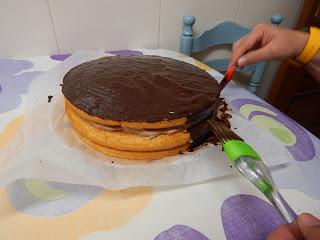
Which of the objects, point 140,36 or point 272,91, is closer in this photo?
point 140,36

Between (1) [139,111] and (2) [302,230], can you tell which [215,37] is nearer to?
(1) [139,111]

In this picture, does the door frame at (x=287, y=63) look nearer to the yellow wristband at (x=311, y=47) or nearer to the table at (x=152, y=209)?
the yellow wristband at (x=311, y=47)

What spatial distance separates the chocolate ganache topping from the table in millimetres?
160

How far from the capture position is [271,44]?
31.0 inches

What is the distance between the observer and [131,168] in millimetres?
542

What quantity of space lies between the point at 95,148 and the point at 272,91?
61.3 inches

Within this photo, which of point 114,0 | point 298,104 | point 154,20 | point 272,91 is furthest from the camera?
point 298,104

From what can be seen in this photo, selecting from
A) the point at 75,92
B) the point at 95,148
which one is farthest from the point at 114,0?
the point at 95,148

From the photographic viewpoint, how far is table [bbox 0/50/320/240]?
44 cm

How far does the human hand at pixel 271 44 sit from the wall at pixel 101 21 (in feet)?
1.65

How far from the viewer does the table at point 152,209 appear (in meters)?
0.44

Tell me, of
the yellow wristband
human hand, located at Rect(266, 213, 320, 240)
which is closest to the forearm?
the yellow wristband

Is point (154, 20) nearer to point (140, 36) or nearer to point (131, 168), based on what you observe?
point (140, 36)

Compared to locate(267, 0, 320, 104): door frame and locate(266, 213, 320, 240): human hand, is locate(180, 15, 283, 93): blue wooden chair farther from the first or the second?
locate(266, 213, 320, 240): human hand
